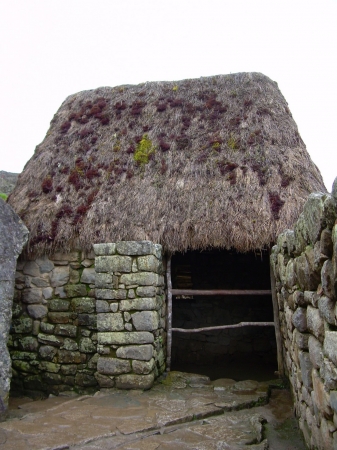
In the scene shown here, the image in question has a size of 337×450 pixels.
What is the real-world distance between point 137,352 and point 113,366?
0.41 m

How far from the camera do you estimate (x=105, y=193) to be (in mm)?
7184

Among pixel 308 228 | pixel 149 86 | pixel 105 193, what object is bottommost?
pixel 308 228

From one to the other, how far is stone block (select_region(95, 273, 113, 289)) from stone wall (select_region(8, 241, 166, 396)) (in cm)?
1

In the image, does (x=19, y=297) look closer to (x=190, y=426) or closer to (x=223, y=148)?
(x=190, y=426)

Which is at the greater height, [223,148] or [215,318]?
[223,148]

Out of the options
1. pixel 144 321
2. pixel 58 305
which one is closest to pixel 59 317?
pixel 58 305

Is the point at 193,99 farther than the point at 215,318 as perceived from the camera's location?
No

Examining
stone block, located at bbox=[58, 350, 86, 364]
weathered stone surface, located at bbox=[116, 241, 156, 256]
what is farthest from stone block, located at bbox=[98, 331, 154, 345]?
weathered stone surface, located at bbox=[116, 241, 156, 256]

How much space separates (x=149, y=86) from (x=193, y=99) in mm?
1224

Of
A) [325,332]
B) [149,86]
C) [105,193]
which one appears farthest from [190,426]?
[149,86]

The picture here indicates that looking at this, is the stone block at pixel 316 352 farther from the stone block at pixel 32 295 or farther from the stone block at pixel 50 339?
the stone block at pixel 32 295

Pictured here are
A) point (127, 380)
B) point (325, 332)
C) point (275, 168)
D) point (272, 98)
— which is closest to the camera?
point (325, 332)

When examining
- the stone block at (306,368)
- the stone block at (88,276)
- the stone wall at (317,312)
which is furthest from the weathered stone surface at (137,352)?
the stone block at (306,368)

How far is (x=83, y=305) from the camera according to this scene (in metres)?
6.32
